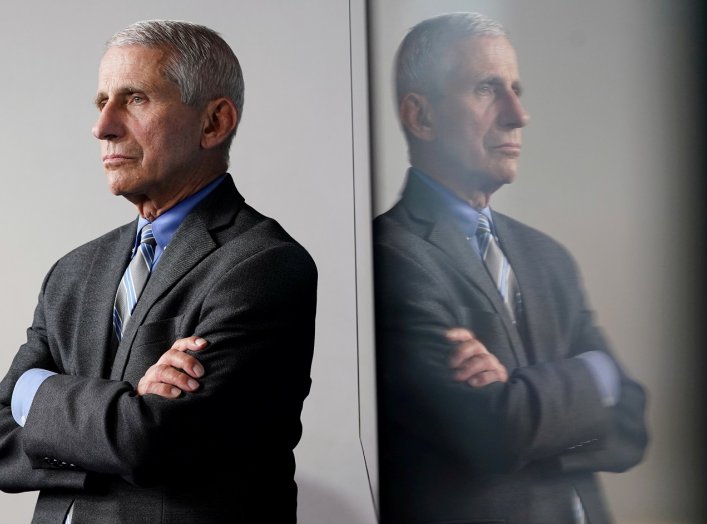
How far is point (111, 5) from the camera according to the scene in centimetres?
163

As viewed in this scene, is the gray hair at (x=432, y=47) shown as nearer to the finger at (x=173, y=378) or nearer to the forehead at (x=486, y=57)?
the forehead at (x=486, y=57)

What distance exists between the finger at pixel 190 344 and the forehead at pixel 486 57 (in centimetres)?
82

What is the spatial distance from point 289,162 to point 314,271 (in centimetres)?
26

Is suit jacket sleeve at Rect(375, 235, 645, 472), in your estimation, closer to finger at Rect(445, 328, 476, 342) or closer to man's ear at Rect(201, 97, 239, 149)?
finger at Rect(445, 328, 476, 342)

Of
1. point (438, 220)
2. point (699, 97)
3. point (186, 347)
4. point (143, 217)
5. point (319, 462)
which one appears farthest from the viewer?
point (319, 462)

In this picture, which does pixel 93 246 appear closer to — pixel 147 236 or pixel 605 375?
pixel 147 236

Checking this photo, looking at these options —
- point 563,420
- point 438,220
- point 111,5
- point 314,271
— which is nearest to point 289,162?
point 314,271

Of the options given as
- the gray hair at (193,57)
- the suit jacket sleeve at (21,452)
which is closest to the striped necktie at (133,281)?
the suit jacket sleeve at (21,452)

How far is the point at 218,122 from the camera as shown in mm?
1381

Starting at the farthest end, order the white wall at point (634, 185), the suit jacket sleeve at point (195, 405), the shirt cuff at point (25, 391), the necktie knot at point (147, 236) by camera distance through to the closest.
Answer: the necktie knot at point (147, 236), the shirt cuff at point (25, 391), the suit jacket sleeve at point (195, 405), the white wall at point (634, 185)

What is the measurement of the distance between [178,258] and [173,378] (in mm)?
197

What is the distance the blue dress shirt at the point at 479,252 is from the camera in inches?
9.7

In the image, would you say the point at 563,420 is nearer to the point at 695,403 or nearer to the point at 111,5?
the point at 695,403

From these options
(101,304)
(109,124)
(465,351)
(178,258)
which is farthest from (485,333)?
(109,124)
